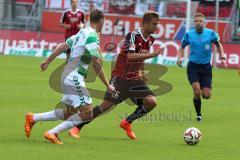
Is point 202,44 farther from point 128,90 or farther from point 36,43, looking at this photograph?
point 36,43

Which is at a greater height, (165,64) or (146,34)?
(146,34)

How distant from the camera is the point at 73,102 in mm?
11852

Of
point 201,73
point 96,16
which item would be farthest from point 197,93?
point 96,16

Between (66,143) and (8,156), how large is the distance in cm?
167

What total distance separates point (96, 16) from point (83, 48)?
553mm

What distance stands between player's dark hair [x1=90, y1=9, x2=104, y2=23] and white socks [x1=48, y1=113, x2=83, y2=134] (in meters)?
1.58

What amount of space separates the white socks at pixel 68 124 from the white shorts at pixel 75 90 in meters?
0.26

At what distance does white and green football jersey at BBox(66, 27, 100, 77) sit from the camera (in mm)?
11742

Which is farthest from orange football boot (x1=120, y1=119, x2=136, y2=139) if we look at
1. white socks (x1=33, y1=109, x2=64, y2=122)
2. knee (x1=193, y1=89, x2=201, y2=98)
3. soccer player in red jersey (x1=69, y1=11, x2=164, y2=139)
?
knee (x1=193, y1=89, x2=201, y2=98)

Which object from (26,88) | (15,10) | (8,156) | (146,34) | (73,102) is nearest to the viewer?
(8,156)

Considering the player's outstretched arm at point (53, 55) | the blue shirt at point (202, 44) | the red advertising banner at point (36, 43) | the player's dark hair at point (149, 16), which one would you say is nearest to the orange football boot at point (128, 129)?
the player's dark hair at point (149, 16)

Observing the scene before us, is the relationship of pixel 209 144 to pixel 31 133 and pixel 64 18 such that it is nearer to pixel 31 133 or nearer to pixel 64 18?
pixel 31 133

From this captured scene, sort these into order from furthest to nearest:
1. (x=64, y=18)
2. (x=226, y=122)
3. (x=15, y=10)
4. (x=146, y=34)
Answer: (x=15, y=10) → (x=64, y=18) → (x=226, y=122) → (x=146, y=34)

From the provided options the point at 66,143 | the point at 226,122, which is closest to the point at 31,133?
the point at 66,143
